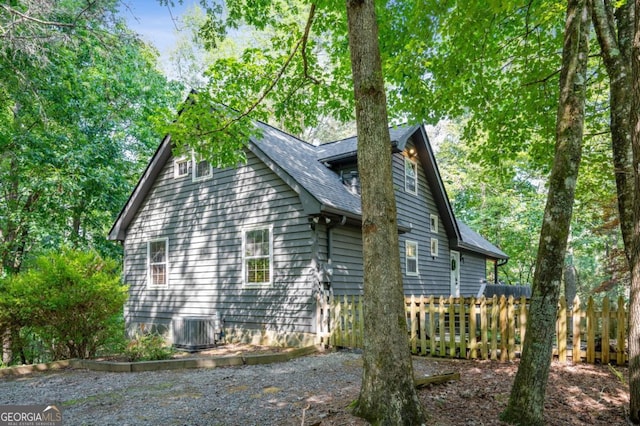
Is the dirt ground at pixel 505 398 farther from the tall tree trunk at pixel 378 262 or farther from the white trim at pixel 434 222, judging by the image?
the white trim at pixel 434 222

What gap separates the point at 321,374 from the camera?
6.38 m

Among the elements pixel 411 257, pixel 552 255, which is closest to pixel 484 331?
pixel 552 255

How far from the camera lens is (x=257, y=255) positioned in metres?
10.6

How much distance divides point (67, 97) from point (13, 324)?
29.6 feet

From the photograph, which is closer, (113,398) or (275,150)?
(113,398)

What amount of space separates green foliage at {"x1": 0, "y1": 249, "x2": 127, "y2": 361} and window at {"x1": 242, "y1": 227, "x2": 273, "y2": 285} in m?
3.13

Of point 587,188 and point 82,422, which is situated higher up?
point 587,188

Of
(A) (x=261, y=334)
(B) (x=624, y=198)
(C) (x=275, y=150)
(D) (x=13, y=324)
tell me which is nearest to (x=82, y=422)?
(D) (x=13, y=324)

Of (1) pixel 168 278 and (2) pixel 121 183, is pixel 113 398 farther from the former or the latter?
(2) pixel 121 183

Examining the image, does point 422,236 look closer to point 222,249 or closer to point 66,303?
point 222,249

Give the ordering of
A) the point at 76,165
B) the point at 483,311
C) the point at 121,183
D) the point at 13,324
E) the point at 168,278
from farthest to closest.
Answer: the point at 121,183 < the point at 76,165 < the point at 168,278 < the point at 13,324 < the point at 483,311

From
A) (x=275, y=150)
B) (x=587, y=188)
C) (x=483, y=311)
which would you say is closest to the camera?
(x=483, y=311)

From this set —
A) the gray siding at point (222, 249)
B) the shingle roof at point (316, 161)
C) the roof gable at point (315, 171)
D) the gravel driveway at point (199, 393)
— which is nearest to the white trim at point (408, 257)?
the roof gable at point (315, 171)

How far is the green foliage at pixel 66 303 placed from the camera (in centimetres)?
768
